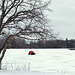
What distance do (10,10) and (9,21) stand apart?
71 cm

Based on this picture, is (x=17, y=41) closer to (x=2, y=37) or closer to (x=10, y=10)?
(x=2, y=37)

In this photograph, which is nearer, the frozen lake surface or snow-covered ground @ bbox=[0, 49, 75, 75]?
snow-covered ground @ bbox=[0, 49, 75, 75]

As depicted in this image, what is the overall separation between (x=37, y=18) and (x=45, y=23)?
0.55m

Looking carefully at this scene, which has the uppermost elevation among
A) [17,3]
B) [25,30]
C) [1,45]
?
[17,3]

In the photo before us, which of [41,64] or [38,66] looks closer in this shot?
[38,66]

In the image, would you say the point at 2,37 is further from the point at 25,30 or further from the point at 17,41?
the point at 25,30

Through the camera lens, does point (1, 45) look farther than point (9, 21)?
Yes

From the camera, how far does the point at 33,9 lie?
37.8 feet

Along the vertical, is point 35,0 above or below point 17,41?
above

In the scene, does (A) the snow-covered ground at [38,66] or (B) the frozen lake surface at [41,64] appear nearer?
(A) the snow-covered ground at [38,66]

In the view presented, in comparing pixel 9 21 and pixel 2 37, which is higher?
pixel 9 21

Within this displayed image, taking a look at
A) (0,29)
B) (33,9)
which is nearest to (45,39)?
(33,9)

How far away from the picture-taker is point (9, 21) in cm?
1159

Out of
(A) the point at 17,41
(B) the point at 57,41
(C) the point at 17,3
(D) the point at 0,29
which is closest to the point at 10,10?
A: (C) the point at 17,3
